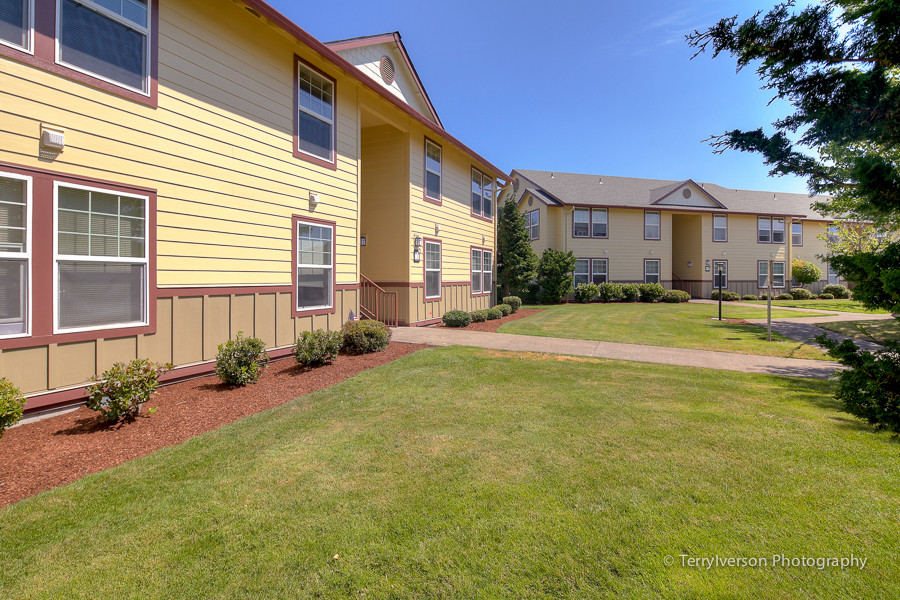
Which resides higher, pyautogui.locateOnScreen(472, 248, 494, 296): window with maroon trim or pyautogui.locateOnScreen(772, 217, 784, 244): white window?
pyautogui.locateOnScreen(772, 217, 784, 244): white window

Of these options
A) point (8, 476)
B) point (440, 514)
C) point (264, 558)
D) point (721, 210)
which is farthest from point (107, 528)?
point (721, 210)

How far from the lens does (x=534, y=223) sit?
25312mm

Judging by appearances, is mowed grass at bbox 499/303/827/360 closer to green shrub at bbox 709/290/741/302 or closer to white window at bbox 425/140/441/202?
white window at bbox 425/140/441/202

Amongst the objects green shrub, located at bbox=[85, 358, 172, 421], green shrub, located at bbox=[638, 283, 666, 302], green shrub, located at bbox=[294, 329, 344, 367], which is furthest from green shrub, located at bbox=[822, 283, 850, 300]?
green shrub, located at bbox=[85, 358, 172, 421]

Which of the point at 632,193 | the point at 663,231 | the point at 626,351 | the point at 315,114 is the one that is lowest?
the point at 626,351

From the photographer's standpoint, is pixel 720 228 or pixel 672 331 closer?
pixel 672 331

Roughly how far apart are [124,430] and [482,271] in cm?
1276

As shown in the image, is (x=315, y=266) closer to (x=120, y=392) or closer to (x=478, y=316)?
(x=120, y=392)

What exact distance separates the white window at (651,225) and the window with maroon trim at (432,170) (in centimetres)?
1778

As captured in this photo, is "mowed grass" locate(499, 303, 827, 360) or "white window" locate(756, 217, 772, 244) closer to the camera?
"mowed grass" locate(499, 303, 827, 360)

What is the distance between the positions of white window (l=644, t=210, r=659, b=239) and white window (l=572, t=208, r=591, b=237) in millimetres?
3879

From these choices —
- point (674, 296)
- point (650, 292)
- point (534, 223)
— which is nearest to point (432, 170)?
point (534, 223)

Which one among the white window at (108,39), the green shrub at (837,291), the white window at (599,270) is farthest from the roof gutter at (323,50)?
the green shrub at (837,291)

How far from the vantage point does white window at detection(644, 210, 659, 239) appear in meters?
25.1
